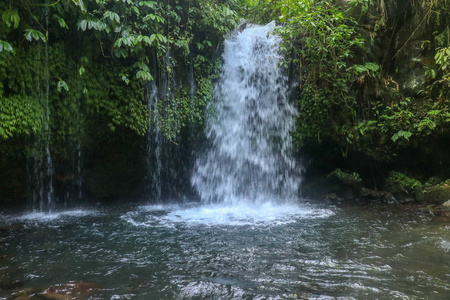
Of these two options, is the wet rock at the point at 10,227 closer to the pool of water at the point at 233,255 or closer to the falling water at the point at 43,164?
the pool of water at the point at 233,255

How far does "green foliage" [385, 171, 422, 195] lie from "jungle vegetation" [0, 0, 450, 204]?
20 centimetres

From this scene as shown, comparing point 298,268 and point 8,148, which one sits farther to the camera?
point 8,148

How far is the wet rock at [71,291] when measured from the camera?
299 cm

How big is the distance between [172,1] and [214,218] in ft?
17.1

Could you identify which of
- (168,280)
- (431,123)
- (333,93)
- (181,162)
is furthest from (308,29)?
(168,280)

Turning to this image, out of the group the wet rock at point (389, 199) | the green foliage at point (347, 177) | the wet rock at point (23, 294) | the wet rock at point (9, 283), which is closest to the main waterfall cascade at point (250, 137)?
the green foliage at point (347, 177)

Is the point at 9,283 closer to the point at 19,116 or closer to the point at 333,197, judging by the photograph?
the point at 19,116

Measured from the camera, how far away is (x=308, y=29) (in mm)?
7648

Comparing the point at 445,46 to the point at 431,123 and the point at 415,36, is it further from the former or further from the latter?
the point at 431,123

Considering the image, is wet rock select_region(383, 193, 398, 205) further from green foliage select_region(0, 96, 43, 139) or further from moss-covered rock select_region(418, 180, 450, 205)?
green foliage select_region(0, 96, 43, 139)

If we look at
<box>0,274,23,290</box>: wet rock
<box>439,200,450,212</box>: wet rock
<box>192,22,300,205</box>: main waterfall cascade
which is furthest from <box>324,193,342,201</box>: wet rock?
<box>0,274,23,290</box>: wet rock

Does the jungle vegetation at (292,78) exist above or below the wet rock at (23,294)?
above

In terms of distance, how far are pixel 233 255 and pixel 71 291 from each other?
1930 mm

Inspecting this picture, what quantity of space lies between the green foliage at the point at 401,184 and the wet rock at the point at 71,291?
724cm
